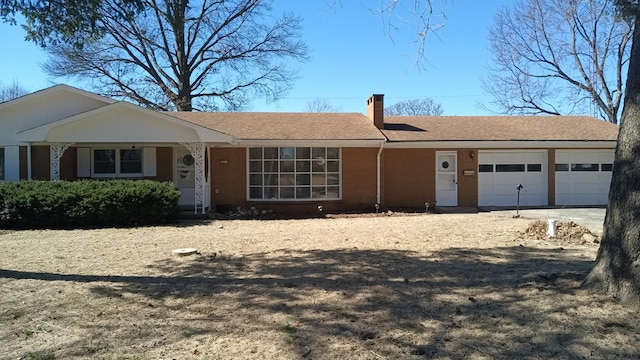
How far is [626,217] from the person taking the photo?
16.2 feet

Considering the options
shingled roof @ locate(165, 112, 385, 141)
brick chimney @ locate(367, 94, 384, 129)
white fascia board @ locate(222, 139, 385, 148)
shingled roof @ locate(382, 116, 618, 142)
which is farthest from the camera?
brick chimney @ locate(367, 94, 384, 129)

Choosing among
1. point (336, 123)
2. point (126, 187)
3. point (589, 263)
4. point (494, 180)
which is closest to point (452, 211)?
point (494, 180)

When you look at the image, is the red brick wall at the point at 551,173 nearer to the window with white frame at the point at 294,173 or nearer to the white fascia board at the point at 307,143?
the white fascia board at the point at 307,143

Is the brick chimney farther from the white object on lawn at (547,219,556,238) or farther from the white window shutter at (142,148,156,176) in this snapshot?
the white object on lawn at (547,219,556,238)

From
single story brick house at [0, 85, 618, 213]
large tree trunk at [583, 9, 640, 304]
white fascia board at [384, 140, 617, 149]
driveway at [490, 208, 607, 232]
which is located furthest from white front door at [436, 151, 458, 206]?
Answer: large tree trunk at [583, 9, 640, 304]

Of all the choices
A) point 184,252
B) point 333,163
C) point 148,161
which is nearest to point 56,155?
point 148,161

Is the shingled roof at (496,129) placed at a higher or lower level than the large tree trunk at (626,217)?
higher

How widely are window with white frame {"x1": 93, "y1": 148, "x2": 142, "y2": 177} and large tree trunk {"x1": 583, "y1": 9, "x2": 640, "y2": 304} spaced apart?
14.7m

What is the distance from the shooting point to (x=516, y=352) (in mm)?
3924

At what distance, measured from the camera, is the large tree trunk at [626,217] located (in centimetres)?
479

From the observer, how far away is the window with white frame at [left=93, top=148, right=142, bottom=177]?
16.4 m

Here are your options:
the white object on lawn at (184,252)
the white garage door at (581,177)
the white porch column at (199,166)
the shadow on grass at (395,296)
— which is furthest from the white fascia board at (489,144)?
the white object on lawn at (184,252)

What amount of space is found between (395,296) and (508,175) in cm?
1352

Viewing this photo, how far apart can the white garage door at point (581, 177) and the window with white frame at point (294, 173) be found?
27.9ft
